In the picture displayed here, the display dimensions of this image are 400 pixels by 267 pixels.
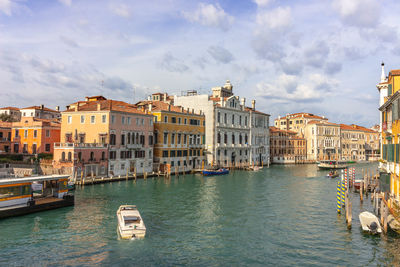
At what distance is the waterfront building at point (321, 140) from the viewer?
76812 mm

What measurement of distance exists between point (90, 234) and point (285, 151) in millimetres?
63099

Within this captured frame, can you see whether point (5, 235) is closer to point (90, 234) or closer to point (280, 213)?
point (90, 234)

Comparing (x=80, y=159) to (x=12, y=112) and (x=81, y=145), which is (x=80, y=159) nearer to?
(x=81, y=145)

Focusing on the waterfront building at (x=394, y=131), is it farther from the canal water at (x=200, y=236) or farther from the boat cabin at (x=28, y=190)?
the boat cabin at (x=28, y=190)

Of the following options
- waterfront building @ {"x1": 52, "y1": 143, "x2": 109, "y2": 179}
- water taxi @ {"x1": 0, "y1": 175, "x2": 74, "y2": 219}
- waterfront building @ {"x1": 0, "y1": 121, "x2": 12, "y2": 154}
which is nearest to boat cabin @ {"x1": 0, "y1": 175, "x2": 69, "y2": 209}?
water taxi @ {"x1": 0, "y1": 175, "x2": 74, "y2": 219}

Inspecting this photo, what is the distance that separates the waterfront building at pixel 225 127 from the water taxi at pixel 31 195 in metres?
31.3

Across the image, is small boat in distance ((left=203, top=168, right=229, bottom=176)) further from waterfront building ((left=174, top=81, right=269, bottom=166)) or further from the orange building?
the orange building

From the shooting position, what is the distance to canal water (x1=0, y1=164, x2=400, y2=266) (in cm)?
1361

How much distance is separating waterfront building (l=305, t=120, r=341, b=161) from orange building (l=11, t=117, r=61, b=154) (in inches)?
2139

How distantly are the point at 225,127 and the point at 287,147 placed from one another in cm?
2541

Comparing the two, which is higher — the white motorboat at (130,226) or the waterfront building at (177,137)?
the waterfront building at (177,137)

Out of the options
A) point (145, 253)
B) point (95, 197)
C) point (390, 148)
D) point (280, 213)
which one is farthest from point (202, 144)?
point (145, 253)

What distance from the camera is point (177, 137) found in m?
46.6

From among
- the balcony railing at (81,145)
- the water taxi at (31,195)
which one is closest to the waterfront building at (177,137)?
the balcony railing at (81,145)
